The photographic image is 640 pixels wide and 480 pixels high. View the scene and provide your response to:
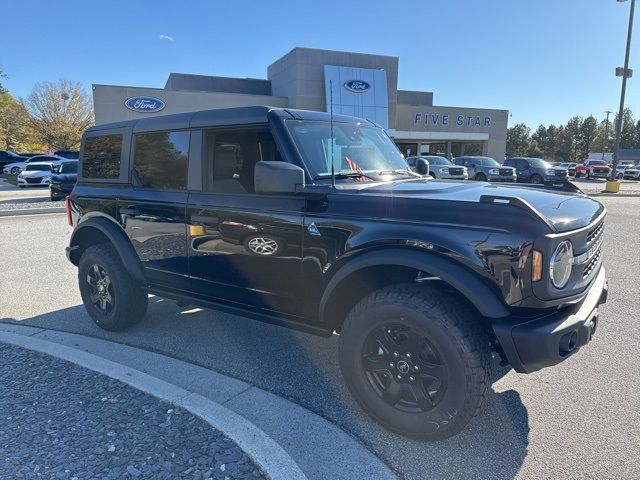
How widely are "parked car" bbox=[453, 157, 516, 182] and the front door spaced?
21.7 m

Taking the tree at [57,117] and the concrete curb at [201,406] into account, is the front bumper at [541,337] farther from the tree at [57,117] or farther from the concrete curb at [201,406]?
the tree at [57,117]

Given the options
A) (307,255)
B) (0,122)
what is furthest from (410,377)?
(0,122)

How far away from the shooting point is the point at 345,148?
3.46 meters

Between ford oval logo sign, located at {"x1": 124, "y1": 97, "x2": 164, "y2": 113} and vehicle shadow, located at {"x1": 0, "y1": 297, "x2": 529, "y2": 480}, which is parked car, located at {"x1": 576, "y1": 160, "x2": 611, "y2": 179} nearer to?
ford oval logo sign, located at {"x1": 124, "y1": 97, "x2": 164, "y2": 113}

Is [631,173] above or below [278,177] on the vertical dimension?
above

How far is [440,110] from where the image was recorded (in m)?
40.5

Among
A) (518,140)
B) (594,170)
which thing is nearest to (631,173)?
(594,170)

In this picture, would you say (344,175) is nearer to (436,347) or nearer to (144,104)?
(436,347)

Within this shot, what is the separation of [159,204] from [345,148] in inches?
65.4

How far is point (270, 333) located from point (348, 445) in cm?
186

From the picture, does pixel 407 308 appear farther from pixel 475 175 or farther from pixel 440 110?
pixel 440 110

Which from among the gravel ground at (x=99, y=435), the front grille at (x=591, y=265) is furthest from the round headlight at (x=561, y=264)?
the gravel ground at (x=99, y=435)

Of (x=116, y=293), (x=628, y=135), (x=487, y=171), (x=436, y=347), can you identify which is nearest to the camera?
(x=436, y=347)

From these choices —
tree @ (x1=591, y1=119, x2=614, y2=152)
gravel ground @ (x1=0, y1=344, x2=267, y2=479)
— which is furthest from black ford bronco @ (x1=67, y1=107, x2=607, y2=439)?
tree @ (x1=591, y1=119, x2=614, y2=152)
